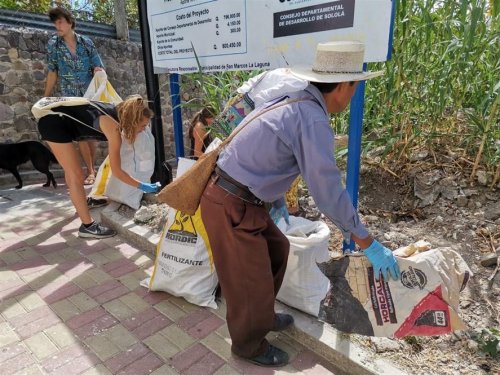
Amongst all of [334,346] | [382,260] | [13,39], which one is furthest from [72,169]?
[13,39]

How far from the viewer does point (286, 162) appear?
1601 mm

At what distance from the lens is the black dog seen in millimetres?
4688

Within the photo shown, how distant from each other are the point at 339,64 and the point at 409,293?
107 cm

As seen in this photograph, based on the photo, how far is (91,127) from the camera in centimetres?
313

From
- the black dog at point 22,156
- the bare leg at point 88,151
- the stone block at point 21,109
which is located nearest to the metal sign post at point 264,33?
the bare leg at point 88,151

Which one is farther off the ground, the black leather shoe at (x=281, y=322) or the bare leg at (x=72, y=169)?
the bare leg at (x=72, y=169)

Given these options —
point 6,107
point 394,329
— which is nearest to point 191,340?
point 394,329

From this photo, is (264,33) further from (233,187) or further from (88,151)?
(88,151)

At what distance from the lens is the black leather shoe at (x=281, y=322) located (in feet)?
6.68

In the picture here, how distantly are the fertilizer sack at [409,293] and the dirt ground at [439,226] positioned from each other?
0.22 metres

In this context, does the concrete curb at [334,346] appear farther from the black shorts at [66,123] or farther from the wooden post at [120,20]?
the wooden post at [120,20]

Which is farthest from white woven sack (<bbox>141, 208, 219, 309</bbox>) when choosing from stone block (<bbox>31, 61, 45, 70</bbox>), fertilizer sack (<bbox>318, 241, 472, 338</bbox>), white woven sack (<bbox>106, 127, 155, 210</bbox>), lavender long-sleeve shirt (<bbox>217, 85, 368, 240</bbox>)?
stone block (<bbox>31, 61, 45, 70</bbox>)

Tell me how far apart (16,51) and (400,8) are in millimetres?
Result: 4872

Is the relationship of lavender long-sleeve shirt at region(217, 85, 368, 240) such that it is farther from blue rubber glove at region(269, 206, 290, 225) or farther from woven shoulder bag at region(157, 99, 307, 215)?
blue rubber glove at region(269, 206, 290, 225)
